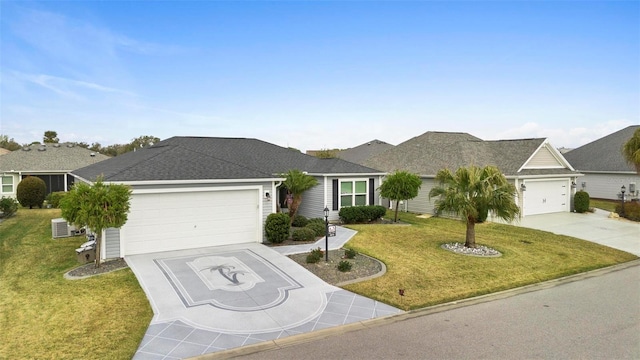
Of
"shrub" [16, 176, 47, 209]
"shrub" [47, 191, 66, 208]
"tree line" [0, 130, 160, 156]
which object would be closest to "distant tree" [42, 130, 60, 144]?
"tree line" [0, 130, 160, 156]

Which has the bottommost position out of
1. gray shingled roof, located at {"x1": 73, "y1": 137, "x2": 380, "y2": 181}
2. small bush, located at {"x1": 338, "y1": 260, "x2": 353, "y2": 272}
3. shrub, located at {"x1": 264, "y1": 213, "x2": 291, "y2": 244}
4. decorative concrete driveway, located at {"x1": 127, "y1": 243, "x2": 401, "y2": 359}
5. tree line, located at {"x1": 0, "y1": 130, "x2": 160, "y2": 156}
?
decorative concrete driveway, located at {"x1": 127, "y1": 243, "x2": 401, "y2": 359}

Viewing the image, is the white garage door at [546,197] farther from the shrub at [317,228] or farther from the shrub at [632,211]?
the shrub at [317,228]

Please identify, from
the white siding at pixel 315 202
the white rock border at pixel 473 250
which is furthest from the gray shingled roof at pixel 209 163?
the white rock border at pixel 473 250

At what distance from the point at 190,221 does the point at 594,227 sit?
18.9m

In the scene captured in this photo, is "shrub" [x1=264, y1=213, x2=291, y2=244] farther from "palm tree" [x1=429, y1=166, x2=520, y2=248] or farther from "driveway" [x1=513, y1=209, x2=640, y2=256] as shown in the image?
"driveway" [x1=513, y1=209, x2=640, y2=256]

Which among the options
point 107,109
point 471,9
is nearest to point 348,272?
point 471,9

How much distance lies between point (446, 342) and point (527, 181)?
1802 centimetres

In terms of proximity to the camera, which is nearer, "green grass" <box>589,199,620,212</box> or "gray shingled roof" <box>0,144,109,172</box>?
"green grass" <box>589,199,620,212</box>

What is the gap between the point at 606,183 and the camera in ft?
93.6

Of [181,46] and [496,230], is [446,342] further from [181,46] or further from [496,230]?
[181,46]

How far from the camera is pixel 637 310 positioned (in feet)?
26.9

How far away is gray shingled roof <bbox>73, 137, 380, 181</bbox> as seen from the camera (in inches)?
509

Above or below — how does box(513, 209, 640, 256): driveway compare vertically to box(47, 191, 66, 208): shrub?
below

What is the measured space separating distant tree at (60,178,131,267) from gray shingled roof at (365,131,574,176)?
57.0 ft
